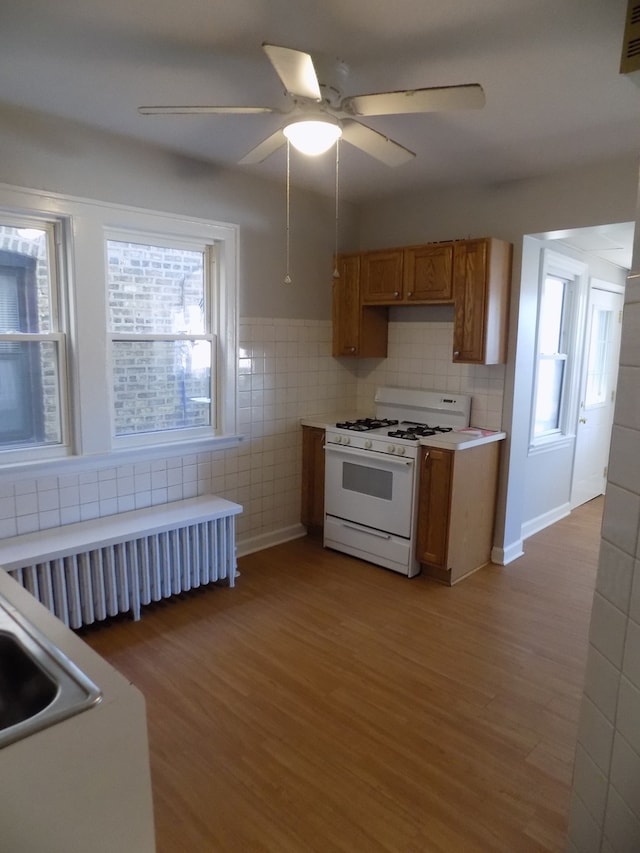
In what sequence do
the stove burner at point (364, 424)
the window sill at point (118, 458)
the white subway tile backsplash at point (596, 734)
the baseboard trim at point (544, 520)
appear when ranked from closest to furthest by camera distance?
the white subway tile backsplash at point (596, 734), the window sill at point (118, 458), the stove burner at point (364, 424), the baseboard trim at point (544, 520)

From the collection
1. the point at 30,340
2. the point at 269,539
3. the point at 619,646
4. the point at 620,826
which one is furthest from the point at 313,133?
the point at 269,539

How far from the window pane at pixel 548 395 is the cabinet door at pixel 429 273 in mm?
1277

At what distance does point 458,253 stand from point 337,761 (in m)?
2.97

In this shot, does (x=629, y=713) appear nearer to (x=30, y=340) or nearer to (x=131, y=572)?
(x=131, y=572)

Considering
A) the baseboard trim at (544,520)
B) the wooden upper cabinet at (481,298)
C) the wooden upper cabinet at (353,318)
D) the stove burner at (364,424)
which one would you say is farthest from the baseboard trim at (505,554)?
the wooden upper cabinet at (353,318)

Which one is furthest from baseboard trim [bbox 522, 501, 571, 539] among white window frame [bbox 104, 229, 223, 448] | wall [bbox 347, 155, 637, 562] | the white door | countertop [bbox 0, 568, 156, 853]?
countertop [bbox 0, 568, 156, 853]

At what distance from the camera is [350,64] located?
214 centimetres

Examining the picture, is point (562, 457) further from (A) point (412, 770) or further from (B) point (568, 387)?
(A) point (412, 770)

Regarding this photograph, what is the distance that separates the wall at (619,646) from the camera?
45.5 inches

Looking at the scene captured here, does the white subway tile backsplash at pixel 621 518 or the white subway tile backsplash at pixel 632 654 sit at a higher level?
the white subway tile backsplash at pixel 621 518

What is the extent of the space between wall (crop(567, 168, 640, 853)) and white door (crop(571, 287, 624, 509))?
167 inches

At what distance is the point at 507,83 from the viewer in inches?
89.1

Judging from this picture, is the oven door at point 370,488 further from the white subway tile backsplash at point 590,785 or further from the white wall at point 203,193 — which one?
the white subway tile backsplash at point 590,785

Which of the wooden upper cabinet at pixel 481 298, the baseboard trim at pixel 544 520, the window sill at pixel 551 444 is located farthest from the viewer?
the baseboard trim at pixel 544 520
